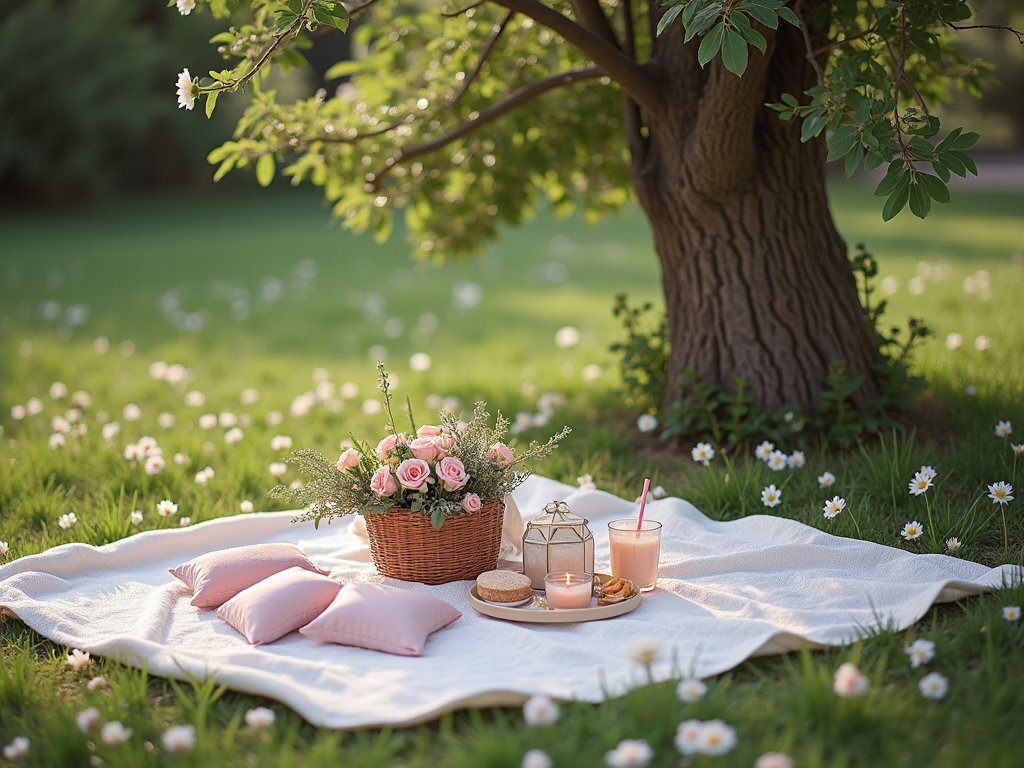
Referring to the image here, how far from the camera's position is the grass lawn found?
1920mm

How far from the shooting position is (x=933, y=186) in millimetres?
2637

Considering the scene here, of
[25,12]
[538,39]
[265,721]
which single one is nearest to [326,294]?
[538,39]

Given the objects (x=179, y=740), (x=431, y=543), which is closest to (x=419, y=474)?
(x=431, y=543)

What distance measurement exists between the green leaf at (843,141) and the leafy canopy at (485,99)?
0.19 m

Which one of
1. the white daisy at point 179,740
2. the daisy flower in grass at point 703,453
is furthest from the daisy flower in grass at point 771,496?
the white daisy at point 179,740

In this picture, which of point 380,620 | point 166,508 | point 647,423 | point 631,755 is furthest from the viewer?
point 647,423

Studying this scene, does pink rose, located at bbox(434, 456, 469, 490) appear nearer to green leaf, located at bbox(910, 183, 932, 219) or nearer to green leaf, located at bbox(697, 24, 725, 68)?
green leaf, located at bbox(697, 24, 725, 68)

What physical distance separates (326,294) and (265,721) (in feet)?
26.4

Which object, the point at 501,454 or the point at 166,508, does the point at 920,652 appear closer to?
the point at 501,454

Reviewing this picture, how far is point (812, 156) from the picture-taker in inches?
150

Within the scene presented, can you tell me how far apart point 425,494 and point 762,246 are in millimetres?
1886

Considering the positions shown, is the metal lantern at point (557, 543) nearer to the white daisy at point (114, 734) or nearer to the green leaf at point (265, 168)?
the white daisy at point (114, 734)

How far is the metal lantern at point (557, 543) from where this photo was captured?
8.60ft

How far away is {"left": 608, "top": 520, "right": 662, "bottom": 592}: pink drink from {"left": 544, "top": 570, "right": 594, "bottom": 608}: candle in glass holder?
0.57 feet
